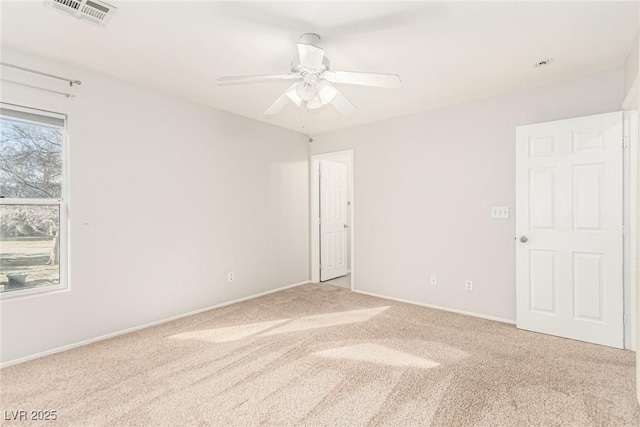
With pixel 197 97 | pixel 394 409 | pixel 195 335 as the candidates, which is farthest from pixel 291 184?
pixel 394 409

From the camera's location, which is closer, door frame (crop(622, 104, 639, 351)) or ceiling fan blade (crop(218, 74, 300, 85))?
ceiling fan blade (crop(218, 74, 300, 85))

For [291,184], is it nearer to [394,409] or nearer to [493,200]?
[493,200]

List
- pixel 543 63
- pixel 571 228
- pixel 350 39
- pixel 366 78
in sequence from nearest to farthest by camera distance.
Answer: pixel 366 78 < pixel 350 39 < pixel 543 63 < pixel 571 228

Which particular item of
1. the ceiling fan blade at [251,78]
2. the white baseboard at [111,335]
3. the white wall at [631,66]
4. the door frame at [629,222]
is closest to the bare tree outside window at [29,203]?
the white baseboard at [111,335]

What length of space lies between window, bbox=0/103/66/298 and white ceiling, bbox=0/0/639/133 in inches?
23.9

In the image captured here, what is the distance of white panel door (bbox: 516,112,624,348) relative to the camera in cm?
271

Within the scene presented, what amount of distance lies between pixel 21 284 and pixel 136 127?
166 centimetres

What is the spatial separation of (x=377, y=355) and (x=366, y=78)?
7.01ft

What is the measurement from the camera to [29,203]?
8.50 ft

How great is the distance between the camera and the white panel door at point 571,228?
2.71 metres

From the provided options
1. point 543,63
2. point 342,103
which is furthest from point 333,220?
point 543,63

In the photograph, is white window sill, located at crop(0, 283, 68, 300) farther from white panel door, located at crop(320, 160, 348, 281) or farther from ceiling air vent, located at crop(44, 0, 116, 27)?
white panel door, located at crop(320, 160, 348, 281)

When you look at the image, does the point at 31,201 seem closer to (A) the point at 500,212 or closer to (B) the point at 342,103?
(B) the point at 342,103

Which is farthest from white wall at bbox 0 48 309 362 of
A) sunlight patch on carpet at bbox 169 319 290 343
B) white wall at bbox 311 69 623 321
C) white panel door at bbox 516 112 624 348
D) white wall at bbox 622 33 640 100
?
white wall at bbox 622 33 640 100
